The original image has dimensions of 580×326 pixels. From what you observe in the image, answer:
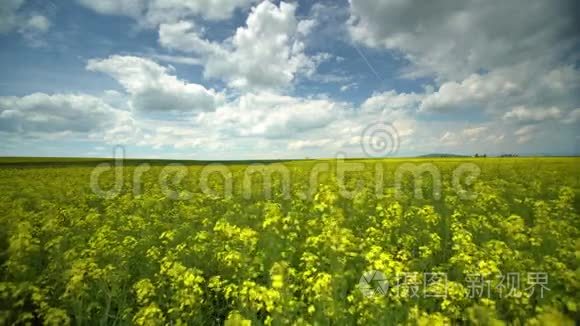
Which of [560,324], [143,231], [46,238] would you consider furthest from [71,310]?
[560,324]

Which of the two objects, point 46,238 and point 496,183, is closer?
point 46,238

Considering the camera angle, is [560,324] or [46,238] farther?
[46,238]

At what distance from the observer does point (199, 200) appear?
1218cm

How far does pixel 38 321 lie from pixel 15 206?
5.43 metres

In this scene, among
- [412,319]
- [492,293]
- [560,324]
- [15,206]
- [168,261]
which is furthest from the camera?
[15,206]

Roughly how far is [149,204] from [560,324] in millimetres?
11788

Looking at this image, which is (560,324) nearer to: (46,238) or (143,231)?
(143,231)

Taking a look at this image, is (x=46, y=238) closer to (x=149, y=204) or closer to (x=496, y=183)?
(x=149, y=204)

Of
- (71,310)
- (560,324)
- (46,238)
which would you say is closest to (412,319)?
(560,324)

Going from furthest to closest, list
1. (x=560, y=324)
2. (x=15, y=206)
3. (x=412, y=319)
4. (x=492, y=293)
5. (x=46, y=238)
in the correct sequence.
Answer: (x=15, y=206) → (x=46, y=238) → (x=492, y=293) → (x=412, y=319) → (x=560, y=324)

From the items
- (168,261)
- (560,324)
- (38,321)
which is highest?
(560,324)

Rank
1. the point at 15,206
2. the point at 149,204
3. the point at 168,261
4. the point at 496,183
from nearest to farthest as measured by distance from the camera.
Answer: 1. the point at 168,261
2. the point at 15,206
3. the point at 149,204
4. the point at 496,183

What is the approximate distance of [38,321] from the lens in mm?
6043

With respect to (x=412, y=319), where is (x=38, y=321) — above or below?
below
